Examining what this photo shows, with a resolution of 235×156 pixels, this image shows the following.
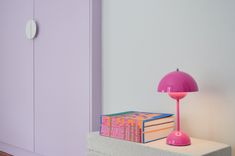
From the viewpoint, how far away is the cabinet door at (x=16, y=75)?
2678 millimetres

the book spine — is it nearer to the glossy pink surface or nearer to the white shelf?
the white shelf

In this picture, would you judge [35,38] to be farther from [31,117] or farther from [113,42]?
[113,42]

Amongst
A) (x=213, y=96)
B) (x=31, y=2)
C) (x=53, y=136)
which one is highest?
(x=31, y=2)

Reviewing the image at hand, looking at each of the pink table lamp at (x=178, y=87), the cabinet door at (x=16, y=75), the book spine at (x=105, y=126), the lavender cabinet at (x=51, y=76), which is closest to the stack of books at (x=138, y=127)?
the book spine at (x=105, y=126)

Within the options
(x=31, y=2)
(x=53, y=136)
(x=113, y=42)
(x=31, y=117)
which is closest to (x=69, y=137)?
(x=53, y=136)

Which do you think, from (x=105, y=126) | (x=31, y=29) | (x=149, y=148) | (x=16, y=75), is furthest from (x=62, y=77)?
(x=149, y=148)

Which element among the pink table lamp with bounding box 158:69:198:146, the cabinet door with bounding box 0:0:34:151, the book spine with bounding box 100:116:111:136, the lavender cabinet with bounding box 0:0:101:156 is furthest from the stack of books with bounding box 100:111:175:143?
the cabinet door with bounding box 0:0:34:151

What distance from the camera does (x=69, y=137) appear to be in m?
2.28

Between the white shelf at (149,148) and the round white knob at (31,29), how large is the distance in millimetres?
1239

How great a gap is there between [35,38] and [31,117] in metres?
0.64

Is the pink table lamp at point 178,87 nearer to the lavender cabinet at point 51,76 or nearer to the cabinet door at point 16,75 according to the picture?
the lavender cabinet at point 51,76

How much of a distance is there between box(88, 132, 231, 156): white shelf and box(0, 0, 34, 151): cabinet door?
1179 millimetres

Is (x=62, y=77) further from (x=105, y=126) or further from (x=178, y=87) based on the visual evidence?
(x=178, y=87)

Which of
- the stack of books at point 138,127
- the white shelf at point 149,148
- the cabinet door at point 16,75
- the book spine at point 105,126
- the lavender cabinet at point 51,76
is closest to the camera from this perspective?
the white shelf at point 149,148
